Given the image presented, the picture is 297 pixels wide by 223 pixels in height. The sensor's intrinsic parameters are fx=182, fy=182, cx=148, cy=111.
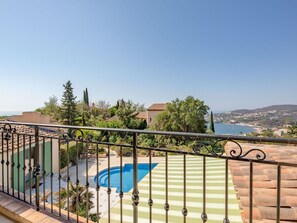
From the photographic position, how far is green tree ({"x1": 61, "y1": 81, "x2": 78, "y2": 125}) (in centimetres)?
2758

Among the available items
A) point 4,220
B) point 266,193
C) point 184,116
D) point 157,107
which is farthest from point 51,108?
point 266,193

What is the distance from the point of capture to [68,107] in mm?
27688

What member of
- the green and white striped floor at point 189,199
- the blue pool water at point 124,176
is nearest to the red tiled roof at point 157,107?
the blue pool water at point 124,176

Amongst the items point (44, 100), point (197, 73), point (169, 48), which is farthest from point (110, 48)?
point (44, 100)

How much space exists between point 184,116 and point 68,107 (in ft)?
56.9

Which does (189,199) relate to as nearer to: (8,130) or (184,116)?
(8,130)

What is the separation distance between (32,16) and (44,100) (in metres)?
34.7

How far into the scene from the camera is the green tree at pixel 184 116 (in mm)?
23547

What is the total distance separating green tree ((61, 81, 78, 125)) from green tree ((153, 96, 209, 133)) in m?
13.1

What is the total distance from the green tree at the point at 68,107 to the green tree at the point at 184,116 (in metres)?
13.1

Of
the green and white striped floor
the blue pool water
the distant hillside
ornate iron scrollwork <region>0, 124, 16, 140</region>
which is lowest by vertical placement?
the blue pool water

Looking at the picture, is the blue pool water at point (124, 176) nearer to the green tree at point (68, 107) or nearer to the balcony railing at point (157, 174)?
the balcony railing at point (157, 174)

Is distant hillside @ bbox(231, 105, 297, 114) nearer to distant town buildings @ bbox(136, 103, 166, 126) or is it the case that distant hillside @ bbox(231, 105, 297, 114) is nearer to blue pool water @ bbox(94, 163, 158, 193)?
distant town buildings @ bbox(136, 103, 166, 126)

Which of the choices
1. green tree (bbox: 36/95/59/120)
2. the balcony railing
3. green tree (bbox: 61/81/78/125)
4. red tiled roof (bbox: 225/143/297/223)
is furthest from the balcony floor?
green tree (bbox: 36/95/59/120)
